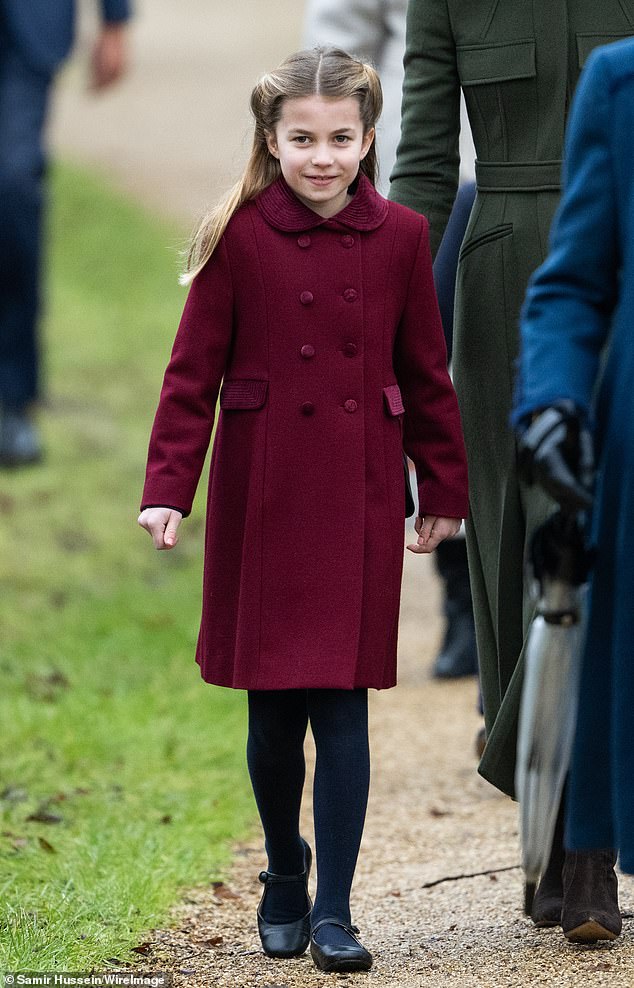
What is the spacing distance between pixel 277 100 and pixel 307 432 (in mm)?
604

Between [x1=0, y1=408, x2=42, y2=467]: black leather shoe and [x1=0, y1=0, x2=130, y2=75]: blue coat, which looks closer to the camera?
[x1=0, y1=0, x2=130, y2=75]: blue coat

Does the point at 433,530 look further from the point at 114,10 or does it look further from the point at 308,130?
the point at 114,10

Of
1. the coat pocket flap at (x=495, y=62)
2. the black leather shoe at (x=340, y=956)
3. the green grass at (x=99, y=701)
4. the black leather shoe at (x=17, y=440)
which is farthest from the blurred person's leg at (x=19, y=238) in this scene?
the black leather shoe at (x=340, y=956)

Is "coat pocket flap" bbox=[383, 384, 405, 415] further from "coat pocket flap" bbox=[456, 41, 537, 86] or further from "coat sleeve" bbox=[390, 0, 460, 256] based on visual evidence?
"coat pocket flap" bbox=[456, 41, 537, 86]

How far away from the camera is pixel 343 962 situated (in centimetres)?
338

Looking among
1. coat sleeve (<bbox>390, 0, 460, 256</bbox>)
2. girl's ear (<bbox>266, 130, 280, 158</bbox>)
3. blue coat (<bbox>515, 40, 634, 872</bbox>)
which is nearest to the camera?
blue coat (<bbox>515, 40, 634, 872</bbox>)

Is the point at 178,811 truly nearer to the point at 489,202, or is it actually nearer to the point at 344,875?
the point at 344,875

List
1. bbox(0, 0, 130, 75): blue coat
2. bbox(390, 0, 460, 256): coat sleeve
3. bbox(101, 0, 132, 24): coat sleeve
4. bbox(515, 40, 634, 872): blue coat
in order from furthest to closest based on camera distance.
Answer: bbox(101, 0, 132, 24): coat sleeve, bbox(0, 0, 130, 75): blue coat, bbox(390, 0, 460, 256): coat sleeve, bbox(515, 40, 634, 872): blue coat

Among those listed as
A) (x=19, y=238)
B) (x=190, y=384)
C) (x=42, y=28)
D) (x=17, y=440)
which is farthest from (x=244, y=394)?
(x=17, y=440)

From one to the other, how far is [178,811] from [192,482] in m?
1.73

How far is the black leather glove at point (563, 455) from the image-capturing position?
265cm

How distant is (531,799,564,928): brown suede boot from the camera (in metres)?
3.64

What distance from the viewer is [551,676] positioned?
8.98ft

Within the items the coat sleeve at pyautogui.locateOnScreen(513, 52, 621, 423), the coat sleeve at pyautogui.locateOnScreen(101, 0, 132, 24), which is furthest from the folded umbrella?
the coat sleeve at pyautogui.locateOnScreen(101, 0, 132, 24)
